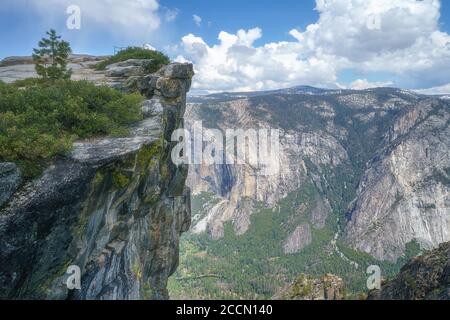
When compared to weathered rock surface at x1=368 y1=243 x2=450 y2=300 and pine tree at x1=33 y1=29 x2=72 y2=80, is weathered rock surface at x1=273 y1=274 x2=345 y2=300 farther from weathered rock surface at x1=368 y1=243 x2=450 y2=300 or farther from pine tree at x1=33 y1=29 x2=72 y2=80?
pine tree at x1=33 y1=29 x2=72 y2=80

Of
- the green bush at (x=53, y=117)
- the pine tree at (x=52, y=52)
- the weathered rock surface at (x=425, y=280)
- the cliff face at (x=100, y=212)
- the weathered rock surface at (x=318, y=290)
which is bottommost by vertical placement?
the weathered rock surface at (x=318, y=290)

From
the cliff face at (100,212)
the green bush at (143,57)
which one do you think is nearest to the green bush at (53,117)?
the cliff face at (100,212)

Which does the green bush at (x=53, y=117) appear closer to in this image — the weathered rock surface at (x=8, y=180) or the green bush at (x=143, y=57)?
the weathered rock surface at (x=8, y=180)

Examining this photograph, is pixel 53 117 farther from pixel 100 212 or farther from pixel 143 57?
pixel 143 57

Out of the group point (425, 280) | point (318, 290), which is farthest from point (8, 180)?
point (318, 290)

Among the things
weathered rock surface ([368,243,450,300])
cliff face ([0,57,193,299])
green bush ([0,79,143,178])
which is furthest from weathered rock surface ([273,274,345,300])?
green bush ([0,79,143,178])
